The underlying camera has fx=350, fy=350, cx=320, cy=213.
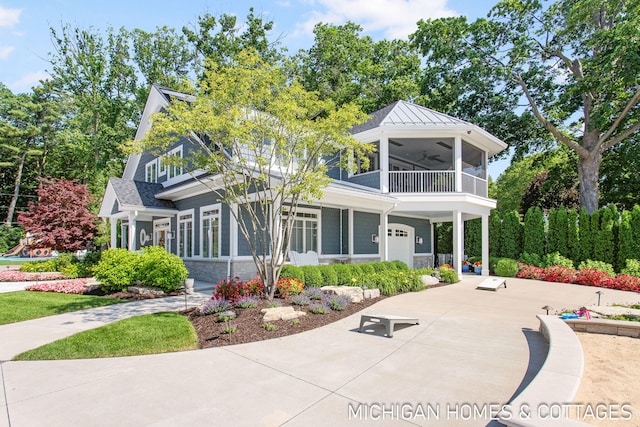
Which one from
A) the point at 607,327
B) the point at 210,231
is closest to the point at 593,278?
the point at 607,327

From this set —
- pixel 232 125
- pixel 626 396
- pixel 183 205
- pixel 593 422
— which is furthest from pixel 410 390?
pixel 183 205

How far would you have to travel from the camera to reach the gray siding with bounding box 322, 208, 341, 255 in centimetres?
1305

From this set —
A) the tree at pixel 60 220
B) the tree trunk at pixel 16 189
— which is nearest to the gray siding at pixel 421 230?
the tree at pixel 60 220

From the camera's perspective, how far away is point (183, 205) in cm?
1430

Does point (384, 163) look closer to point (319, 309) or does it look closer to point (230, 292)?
point (319, 309)

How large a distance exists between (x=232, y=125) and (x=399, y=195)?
8.18 metres

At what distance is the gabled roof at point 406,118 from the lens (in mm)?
13570

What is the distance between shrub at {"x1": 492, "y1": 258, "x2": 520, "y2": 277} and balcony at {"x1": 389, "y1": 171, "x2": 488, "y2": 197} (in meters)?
3.29

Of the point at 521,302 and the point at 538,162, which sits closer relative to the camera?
the point at 521,302

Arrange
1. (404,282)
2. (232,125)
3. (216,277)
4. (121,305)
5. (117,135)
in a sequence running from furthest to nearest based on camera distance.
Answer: (117,135) → (216,277) → (404,282) → (121,305) → (232,125)

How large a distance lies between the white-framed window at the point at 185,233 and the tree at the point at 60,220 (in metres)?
5.48

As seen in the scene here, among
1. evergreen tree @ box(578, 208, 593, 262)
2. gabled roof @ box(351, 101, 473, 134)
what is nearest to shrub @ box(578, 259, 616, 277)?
evergreen tree @ box(578, 208, 593, 262)

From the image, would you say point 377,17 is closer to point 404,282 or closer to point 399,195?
point 399,195

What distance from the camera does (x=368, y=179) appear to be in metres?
14.5
